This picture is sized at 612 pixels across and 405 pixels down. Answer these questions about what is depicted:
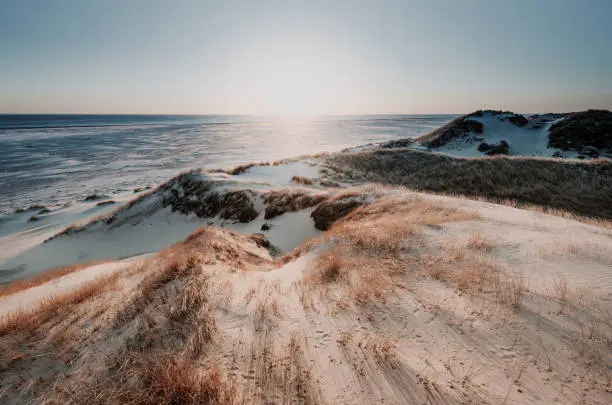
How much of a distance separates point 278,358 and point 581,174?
98.5ft

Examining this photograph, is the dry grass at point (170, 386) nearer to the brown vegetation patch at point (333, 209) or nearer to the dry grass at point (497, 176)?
the brown vegetation patch at point (333, 209)

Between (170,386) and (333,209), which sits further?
(333,209)

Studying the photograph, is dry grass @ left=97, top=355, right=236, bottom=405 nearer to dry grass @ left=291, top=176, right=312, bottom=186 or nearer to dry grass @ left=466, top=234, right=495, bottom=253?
dry grass @ left=466, top=234, right=495, bottom=253

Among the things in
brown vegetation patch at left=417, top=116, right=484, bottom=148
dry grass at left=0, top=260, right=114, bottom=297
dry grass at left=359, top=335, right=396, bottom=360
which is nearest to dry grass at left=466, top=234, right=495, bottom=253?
dry grass at left=359, top=335, right=396, bottom=360

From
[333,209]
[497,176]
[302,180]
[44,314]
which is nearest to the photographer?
[44,314]

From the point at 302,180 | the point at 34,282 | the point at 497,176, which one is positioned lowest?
the point at 34,282

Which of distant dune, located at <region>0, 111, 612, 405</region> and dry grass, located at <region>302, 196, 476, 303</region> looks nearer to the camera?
distant dune, located at <region>0, 111, 612, 405</region>

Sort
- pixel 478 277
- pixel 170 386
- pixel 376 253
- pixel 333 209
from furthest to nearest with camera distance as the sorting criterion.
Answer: pixel 333 209, pixel 376 253, pixel 478 277, pixel 170 386

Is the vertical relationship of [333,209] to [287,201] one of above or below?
above

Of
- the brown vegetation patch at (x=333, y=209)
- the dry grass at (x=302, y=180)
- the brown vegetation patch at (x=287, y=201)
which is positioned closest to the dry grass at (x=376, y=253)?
the brown vegetation patch at (x=333, y=209)

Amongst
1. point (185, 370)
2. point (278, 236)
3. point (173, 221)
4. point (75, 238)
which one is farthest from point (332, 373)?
point (75, 238)

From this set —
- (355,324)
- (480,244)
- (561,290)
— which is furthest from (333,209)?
(561,290)

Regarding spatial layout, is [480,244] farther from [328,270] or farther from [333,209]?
[333,209]

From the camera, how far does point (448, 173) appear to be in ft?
83.1
